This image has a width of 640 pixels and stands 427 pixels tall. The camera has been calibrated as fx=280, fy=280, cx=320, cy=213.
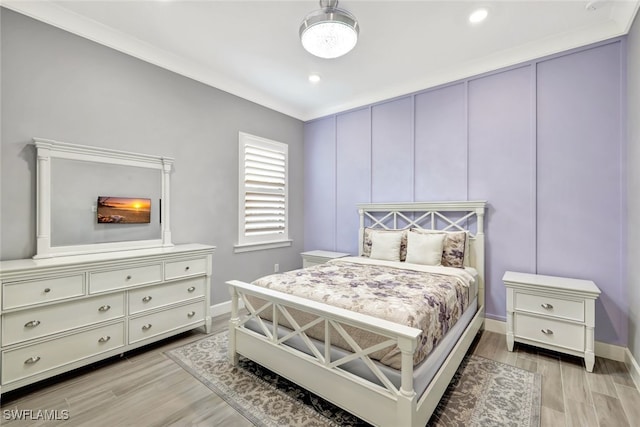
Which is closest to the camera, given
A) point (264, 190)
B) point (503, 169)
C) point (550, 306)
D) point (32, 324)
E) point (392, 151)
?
point (32, 324)

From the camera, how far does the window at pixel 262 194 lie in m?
3.93

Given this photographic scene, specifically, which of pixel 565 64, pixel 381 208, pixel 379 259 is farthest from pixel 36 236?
pixel 565 64

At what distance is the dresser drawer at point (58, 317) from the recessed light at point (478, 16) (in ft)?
12.8

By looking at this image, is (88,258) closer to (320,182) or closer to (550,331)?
(320,182)

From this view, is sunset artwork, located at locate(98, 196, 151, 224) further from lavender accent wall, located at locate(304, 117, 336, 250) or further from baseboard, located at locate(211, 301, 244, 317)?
lavender accent wall, located at locate(304, 117, 336, 250)

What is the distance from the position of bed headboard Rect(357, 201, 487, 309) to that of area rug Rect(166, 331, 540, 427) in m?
1.05

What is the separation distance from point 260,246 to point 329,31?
291cm

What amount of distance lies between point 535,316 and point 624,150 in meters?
1.68

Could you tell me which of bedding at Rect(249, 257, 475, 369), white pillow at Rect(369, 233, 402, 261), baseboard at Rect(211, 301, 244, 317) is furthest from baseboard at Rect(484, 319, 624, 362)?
baseboard at Rect(211, 301, 244, 317)

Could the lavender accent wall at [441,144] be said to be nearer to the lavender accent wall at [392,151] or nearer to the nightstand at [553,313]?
Answer: the lavender accent wall at [392,151]

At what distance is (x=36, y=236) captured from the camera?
2.31 m

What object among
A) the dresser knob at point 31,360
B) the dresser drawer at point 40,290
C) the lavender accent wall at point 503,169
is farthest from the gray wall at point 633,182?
the dresser knob at point 31,360

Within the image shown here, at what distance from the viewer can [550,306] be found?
2.44 metres

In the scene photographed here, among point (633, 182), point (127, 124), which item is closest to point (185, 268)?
point (127, 124)
